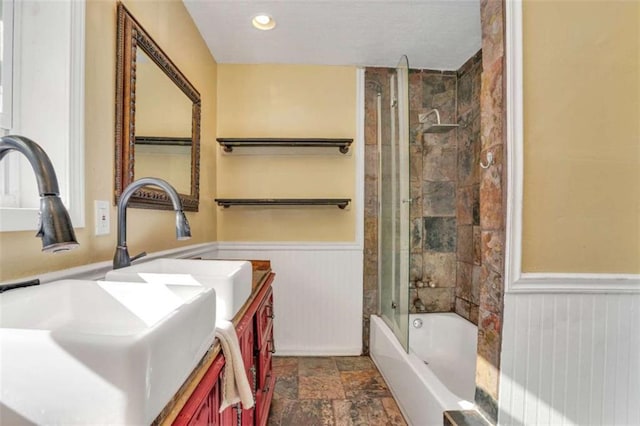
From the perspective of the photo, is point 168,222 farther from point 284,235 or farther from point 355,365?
point 355,365

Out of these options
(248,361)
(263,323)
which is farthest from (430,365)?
(248,361)

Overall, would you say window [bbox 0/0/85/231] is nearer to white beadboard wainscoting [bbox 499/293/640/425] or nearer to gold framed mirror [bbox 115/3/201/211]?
gold framed mirror [bbox 115/3/201/211]

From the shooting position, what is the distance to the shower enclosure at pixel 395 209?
76.2 inches

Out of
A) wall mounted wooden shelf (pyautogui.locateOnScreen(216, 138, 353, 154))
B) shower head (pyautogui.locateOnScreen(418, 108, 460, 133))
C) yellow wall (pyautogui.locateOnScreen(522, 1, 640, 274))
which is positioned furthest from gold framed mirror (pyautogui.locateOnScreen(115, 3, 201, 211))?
shower head (pyautogui.locateOnScreen(418, 108, 460, 133))

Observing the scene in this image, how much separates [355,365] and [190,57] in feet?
Result: 8.09

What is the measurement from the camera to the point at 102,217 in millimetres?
1108

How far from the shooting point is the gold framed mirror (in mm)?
1223

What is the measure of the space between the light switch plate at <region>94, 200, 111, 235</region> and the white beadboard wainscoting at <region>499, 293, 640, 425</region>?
1463 millimetres

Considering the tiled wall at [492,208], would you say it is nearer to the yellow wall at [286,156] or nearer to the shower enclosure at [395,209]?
the shower enclosure at [395,209]

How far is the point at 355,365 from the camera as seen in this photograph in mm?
2367

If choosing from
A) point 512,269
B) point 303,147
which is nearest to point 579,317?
point 512,269

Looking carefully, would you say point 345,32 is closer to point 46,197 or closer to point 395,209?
point 395,209

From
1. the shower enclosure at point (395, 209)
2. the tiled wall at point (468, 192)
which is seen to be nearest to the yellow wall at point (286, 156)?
the shower enclosure at point (395, 209)

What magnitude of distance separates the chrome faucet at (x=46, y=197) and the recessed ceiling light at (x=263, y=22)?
1807 millimetres
